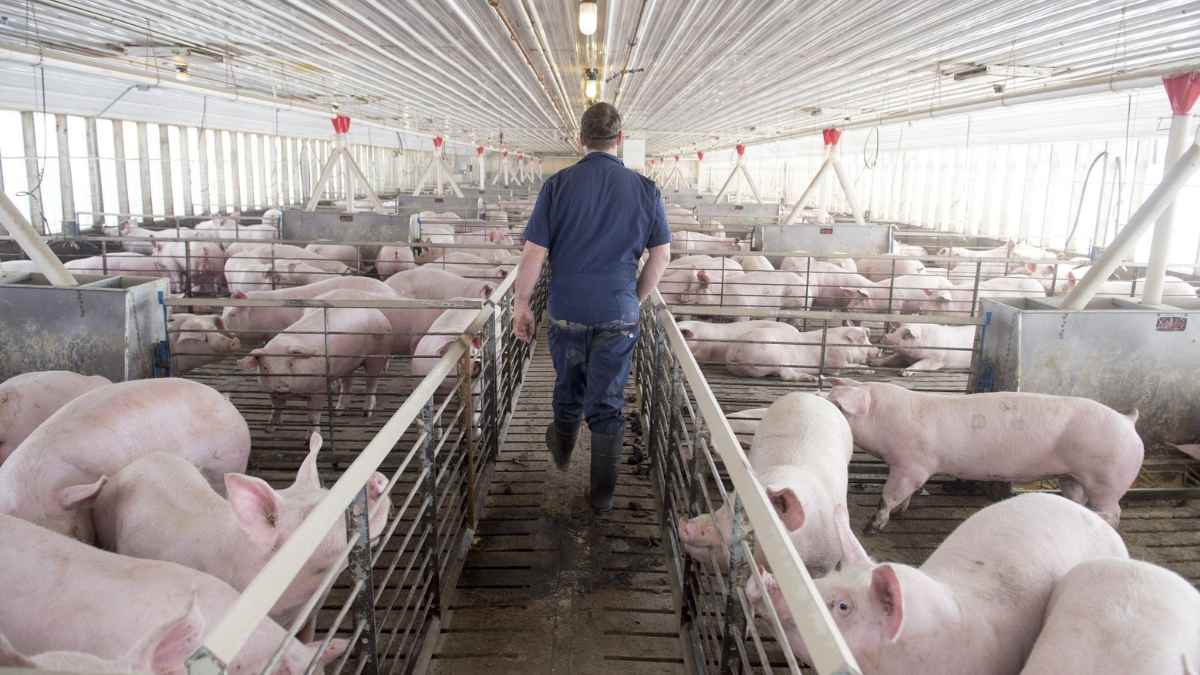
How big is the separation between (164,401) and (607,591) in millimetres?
2111

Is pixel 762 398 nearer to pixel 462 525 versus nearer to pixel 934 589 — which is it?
pixel 462 525

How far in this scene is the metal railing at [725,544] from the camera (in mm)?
1360

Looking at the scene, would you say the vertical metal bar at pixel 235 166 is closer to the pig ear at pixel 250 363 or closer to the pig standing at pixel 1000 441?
the pig ear at pixel 250 363

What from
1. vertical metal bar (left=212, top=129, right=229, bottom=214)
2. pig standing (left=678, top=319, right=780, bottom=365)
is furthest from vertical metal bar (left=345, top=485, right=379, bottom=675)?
vertical metal bar (left=212, top=129, right=229, bottom=214)

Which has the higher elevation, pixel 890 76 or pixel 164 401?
pixel 890 76

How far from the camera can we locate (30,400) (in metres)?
3.75

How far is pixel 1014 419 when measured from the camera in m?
3.99

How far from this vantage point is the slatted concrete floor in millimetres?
2785

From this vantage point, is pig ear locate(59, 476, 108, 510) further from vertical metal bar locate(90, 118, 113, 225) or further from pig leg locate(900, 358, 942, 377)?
vertical metal bar locate(90, 118, 113, 225)

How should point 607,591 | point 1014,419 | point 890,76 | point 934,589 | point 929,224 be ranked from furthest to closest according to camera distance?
point 929,224 → point 890,76 → point 1014,419 → point 607,591 → point 934,589

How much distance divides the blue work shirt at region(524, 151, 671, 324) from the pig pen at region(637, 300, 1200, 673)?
332 millimetres

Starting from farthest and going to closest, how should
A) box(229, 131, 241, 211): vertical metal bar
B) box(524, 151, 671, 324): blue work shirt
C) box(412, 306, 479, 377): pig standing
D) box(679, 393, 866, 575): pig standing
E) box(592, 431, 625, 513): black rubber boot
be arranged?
box(229, 131, 241, 211): vertical metal bar
box(412, 306, 479, 377): pig standing
box(592, 431, 625, 513): black rubber boot
box(524, 151, 671, 324): blue work shirt
box(679, 393, 866, 575): pig standing

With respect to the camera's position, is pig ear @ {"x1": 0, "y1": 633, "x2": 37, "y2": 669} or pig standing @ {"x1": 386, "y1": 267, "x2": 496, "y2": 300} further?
pig standing @ {"x1": 386, "y1": 267, "x2": 496, "y2": 300}

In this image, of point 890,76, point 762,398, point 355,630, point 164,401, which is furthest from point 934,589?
point 890,76
